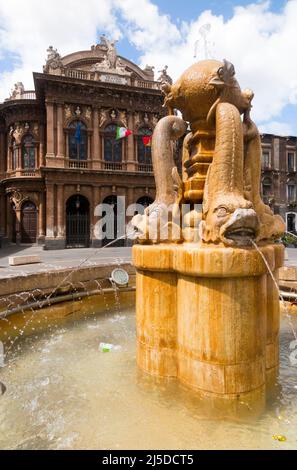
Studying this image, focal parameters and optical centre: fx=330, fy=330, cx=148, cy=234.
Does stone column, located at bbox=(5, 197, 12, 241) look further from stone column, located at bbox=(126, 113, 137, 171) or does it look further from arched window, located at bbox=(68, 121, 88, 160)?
stone column, located at bbox=(126, 113, 137, 171)

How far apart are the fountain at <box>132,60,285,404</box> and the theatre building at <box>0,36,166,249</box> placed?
2116 cm

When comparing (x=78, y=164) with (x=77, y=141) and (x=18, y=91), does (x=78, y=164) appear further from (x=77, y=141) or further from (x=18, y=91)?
(x=18, y=91)

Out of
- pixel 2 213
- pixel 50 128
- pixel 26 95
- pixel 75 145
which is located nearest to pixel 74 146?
pixel 75 145

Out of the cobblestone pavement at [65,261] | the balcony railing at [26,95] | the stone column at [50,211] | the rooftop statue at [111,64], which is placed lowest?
the cobblestone pavement at [65,261]

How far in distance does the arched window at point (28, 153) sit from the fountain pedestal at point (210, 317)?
88.9 ft

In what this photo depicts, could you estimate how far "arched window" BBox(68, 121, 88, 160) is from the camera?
25453 mm

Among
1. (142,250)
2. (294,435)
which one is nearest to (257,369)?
(294,435)

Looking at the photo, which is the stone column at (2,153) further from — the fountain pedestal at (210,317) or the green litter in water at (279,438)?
the green litter in water at (279,438)

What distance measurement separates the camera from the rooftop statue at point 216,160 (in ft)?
10.6

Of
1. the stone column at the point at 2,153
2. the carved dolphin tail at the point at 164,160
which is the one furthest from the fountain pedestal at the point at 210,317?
the stone column at the point at 2,153

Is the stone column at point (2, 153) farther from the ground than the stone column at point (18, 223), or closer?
farther from the ground

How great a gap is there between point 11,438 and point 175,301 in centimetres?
195

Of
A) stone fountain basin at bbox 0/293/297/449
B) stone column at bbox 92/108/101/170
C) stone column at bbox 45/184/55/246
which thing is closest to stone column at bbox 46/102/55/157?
stone column at bbox 45/184/55/246

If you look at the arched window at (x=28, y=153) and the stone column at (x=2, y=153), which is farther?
the stone column at (x=2, y=153)
